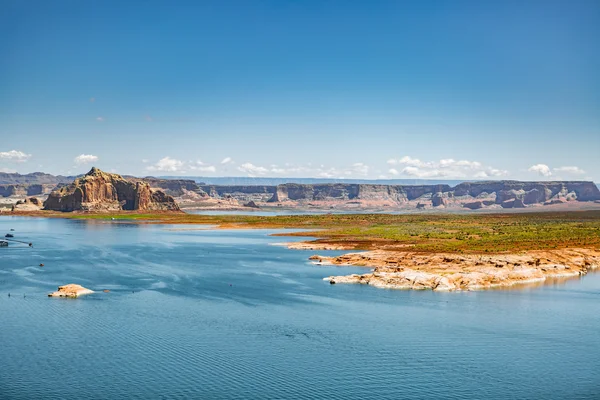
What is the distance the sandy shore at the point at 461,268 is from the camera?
62.5 meters

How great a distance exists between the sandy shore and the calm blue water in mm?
3052

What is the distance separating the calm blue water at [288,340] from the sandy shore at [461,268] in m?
3.05

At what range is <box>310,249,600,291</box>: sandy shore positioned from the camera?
205ft

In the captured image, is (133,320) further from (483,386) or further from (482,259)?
(482,259)

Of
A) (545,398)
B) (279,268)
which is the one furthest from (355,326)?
(279,268)

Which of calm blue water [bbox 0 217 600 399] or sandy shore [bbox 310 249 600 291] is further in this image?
sandy shore [bbox 310 249 600 291]

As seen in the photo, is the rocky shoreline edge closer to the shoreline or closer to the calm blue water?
the shoreline


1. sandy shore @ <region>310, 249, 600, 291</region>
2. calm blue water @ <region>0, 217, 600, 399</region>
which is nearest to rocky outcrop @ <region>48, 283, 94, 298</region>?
calm blue water @ <region>0, 217, 600, 399</region>

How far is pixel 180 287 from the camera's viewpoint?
62.3 m

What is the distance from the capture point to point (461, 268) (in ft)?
223

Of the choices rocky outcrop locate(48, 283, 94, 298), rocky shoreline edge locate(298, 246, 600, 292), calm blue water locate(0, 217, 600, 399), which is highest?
rocky shoreline edge locate(298, 246, 600, 292)

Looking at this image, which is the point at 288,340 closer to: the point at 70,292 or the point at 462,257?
the point at 70,292

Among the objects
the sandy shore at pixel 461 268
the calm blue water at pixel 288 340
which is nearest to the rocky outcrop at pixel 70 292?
the calm blue water at pixel 288 340

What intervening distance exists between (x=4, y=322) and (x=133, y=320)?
30.1ft
